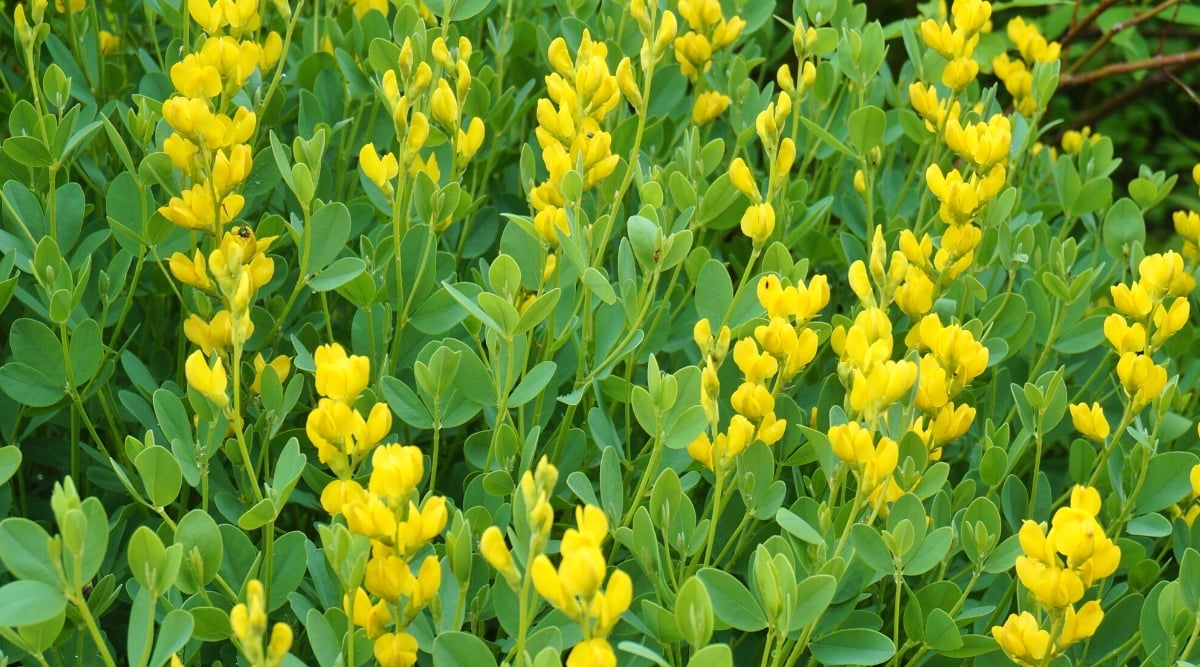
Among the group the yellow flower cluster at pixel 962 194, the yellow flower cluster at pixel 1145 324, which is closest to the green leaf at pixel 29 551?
the yellow flower cluster at pixel 962 194

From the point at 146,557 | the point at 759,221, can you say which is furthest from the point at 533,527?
the point at 759,221

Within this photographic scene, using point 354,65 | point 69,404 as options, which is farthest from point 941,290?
point 69,404

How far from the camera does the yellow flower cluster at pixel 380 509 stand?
0.78m

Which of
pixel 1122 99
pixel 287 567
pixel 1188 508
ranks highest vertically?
pixel 287 567

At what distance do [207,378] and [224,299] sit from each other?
0.12 meters

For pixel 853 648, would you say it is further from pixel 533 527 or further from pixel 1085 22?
pixel 1085 22

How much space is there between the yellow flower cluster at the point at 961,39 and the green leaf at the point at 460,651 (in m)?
0.88

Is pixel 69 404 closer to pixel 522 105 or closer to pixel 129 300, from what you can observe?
pixel 129 300

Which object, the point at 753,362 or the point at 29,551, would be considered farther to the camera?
the point at 753,362

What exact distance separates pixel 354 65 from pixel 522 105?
7.7 inches

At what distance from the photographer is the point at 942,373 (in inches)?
38.8

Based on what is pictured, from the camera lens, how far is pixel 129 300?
43.8 inches

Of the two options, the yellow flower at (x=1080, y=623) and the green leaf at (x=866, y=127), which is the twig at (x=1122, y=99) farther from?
the yellow flower at (x=1080, y=623)

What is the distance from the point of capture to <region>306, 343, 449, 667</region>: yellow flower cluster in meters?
0.78
